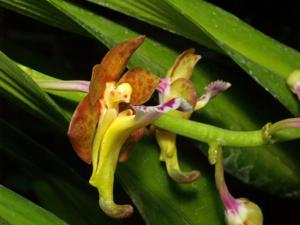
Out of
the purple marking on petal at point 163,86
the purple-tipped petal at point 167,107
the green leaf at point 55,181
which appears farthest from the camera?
the green leaf at point 55,181

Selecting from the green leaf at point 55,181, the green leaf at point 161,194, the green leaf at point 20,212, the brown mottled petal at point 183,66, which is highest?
the brown mottled petal at point 183,66

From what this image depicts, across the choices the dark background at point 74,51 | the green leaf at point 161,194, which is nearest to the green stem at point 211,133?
the green leaf at point 161,194

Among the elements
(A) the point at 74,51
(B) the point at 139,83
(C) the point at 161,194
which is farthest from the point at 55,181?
(A) the point at 74,51

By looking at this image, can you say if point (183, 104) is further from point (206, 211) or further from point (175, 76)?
point (206, 211)

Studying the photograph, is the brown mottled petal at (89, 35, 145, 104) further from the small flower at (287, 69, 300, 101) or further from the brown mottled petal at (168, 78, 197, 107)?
the small flower at (287, 69, 300, 101)

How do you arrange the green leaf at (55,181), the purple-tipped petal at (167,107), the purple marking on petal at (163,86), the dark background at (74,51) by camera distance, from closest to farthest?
the purple-tipped petal at (167,107), the purple marking on petal at (163,86), the green leaf at (55,181), the dark background at (74,51)

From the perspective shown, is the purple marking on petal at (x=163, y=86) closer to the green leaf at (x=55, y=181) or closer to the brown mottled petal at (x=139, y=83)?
the brown mottled petal at (x=139, y=83)

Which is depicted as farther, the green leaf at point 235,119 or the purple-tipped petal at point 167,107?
the green leaf at point 235,119

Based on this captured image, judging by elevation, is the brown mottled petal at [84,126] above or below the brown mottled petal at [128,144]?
above
